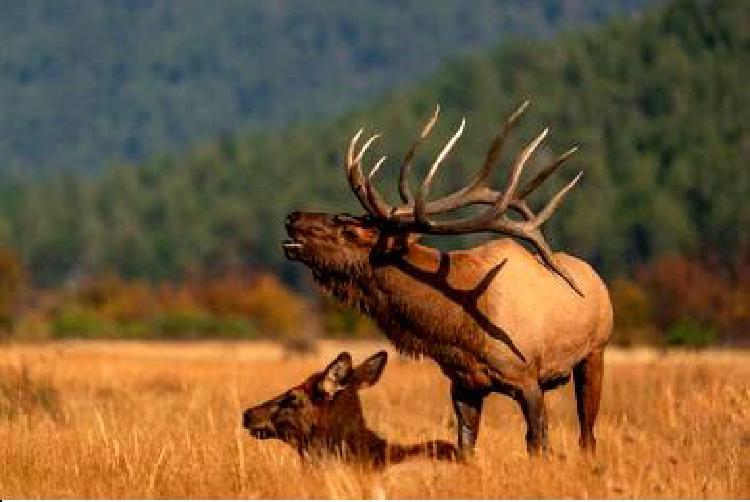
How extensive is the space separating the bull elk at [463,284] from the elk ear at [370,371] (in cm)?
62

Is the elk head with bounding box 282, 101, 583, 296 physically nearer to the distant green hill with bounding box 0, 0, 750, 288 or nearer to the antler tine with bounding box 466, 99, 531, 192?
the antler tine with bounding box 466, 99, 531, 192

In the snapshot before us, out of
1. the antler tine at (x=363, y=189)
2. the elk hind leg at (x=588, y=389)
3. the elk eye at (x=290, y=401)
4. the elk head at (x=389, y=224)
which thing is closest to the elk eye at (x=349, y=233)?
the elk head at (x=389, y=224)

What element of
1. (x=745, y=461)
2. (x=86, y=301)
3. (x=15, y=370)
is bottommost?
(x=745, y=461)

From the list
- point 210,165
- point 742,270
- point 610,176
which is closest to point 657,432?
point 742,270

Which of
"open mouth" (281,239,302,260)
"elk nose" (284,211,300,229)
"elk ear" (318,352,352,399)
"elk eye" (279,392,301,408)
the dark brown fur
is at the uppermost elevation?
"elk nose" (284,211,300,229)

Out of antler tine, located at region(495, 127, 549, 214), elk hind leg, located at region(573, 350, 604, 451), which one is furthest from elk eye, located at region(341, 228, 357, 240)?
elk hind leg, located at region(573, 350, 604, 451)

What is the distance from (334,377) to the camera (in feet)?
42.1

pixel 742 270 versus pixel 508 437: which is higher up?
pixel 742 270

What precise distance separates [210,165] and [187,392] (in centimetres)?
17445

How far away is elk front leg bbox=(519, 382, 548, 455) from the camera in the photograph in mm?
13117

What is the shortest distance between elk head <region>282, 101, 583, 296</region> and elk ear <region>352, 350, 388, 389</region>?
814mm

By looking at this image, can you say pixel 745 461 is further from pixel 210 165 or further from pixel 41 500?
pixel 210 165

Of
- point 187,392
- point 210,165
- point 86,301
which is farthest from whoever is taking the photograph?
point 210,165

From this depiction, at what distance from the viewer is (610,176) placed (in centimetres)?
14062
